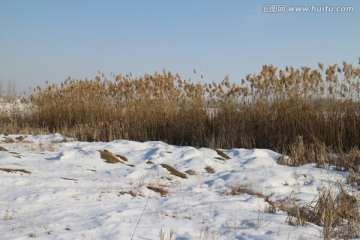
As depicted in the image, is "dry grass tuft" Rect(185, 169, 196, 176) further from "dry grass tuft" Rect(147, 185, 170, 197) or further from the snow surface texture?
"dry grass tuft" Rect(147, 185, 170, 197)

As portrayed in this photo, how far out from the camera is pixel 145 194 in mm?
3400

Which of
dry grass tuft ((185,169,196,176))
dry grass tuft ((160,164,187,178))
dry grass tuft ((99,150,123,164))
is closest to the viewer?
dry grass tuft ((160,164,187,178))

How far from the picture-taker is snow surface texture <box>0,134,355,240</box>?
2.42 metres

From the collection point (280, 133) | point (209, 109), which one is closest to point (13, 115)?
point (209, 109)

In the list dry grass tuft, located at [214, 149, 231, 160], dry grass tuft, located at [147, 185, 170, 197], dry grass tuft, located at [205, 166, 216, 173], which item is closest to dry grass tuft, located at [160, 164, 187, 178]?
dry grass tuft, located at [205, 166, 216, 173]

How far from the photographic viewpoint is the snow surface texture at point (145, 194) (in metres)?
2.42

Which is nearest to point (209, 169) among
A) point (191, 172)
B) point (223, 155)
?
point (191, 172)

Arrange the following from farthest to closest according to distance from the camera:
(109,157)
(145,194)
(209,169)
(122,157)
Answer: (122,157) → (109,157) → (209,169) → (145,194)

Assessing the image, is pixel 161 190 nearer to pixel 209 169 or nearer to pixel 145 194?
pixel 145 194

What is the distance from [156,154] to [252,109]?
96.9 inches

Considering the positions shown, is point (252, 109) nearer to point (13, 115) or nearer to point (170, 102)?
point (170, 102)

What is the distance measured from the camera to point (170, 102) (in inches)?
305

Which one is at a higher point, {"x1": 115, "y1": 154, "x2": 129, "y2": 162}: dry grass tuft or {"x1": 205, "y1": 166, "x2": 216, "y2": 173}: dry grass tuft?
{"x1": 115, "y1": 154, "x2": 129, "y2": 162}: dry grass tuft

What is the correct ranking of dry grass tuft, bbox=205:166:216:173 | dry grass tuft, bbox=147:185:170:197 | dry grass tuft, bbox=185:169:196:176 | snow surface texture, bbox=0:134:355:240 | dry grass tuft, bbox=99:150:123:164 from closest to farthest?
snow surface texture, bbox=0:134:355:240 < dry grass tuft, bbox=147:185:170:197 < dry grass tuft, bbox=185:169:196:176 < dry grass tuft, bbox=205:166:216:173 < dry grass tuft, bbox=99:150:123:164
